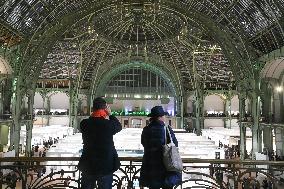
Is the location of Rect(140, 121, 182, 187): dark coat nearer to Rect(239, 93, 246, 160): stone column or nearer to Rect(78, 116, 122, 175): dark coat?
Rect(78, 116, 122, 175): dark coat

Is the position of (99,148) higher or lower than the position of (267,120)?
higher

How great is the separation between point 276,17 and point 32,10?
1641 cm

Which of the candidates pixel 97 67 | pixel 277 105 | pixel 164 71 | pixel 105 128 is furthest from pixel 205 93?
pixel 105 128

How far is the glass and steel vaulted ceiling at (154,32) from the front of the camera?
2230cm

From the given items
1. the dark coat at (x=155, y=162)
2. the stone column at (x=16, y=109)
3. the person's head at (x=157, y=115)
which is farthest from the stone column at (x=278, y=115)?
the dark coat at (x=155, y=162)

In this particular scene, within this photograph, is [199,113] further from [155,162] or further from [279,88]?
[155,162]

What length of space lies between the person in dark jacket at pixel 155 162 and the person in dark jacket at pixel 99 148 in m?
0.47

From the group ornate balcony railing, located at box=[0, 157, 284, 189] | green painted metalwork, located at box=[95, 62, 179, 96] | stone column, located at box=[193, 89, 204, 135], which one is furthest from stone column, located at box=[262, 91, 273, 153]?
green painted metalwork, located at box=[95, 62, 179, 96]

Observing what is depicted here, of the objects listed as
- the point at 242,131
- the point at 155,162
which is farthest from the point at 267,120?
the point at 155,162

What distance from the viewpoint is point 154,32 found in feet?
130

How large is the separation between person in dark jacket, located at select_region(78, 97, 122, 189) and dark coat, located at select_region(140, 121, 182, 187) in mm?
464

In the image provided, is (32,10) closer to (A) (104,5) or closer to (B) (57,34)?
(B) (57,34)

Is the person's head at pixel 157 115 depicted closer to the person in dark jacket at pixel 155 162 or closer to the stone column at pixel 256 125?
the person in dark jacket at pixel 155 162

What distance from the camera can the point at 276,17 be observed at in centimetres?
1870
